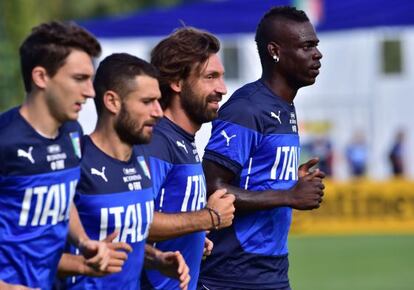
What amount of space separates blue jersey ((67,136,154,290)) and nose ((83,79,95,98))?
1.55ft

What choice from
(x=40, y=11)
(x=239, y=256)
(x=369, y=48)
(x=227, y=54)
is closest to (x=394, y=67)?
A: (x=369, y=48)

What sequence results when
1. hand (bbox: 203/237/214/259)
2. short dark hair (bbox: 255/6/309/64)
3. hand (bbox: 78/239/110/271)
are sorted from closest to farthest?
1. hand (bbox: 78/239/110/271)
2. hand (bbox: 203/237/214/259)
3. short dark hair (bbox: 255/6/309/64)

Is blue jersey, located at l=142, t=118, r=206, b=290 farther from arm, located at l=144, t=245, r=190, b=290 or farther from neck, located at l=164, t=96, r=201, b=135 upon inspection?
arm, located at l=144, t=245, r=190, b=290

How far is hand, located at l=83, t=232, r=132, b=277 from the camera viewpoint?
640 centimetres

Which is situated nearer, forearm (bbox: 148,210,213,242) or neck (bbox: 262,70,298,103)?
forearm (bbox: 148,210,213,242)

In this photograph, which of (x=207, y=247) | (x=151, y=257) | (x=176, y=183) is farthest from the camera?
(x=207, y=247)

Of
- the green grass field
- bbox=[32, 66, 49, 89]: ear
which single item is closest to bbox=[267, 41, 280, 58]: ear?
bbox=[32, 66, 49, 89]: ear

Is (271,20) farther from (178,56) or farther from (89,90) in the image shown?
(89,90)

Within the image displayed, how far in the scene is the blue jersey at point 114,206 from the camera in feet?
22.1

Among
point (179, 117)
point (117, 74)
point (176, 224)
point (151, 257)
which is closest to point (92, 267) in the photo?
point (151, 257)

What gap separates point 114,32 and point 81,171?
78.9 ft

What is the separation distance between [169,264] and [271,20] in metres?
2.33

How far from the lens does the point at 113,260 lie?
6.40m

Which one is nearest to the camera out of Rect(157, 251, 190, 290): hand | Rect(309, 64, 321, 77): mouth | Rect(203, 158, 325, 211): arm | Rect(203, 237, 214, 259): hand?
Rect(157, 251, 190, 290): hand
